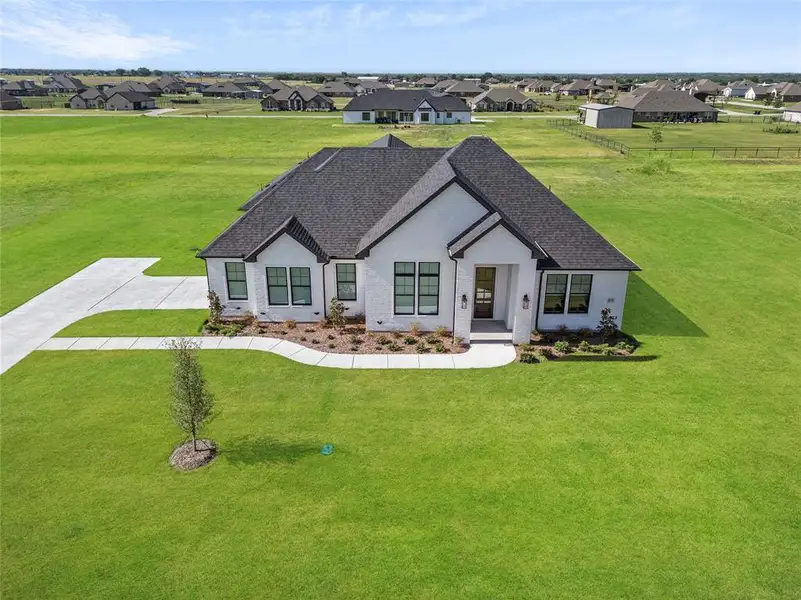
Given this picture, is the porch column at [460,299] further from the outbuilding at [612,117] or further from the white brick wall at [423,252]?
the outbuilding at [612,117]

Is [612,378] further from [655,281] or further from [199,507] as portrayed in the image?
[199,507]

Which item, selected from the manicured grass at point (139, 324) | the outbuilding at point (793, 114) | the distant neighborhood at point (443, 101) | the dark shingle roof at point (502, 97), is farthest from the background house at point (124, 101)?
the outbuilding at point (793, 114)

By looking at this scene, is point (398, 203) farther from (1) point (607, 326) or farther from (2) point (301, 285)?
(1) point (607, 326)

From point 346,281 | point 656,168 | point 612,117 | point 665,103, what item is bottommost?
point 346,281

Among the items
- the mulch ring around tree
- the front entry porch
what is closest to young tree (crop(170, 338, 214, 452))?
the mulch ring around tree

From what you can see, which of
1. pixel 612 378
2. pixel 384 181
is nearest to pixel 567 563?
pixel 612 378

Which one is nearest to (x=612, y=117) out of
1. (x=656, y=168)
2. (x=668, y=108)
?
(x=668, y=108)
